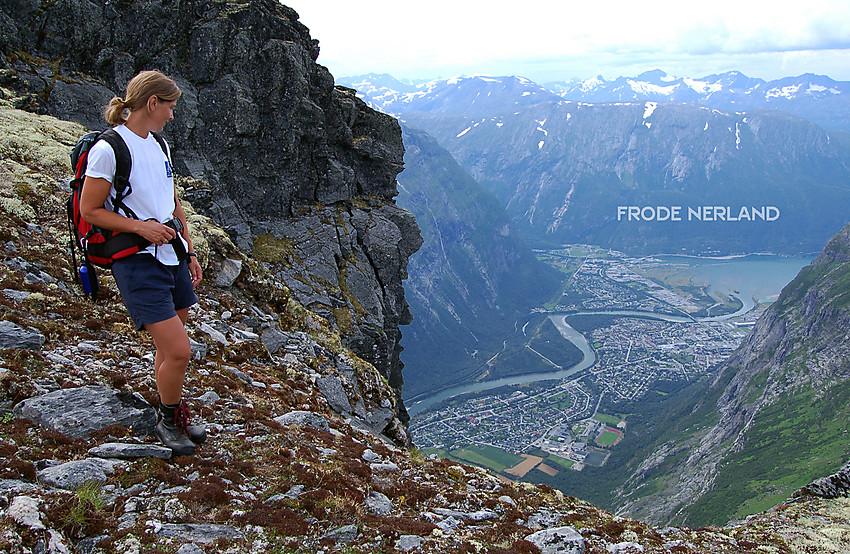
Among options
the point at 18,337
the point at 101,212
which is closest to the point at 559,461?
the point at 18,337

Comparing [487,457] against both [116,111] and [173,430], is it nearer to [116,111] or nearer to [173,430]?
[173,430]

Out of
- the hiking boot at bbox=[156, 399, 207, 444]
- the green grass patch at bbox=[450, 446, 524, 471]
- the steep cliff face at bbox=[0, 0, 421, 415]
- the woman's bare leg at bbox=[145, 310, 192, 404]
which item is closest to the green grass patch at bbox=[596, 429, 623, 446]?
the green grass patch at bbox=[450, 446, 524, 471]

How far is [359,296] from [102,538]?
39.5 meters

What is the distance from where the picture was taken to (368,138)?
5325 cm

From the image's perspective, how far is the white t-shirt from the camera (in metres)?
7.93

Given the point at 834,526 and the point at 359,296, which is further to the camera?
the point at 359,296

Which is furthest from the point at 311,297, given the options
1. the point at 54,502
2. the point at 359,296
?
the point at 54,502

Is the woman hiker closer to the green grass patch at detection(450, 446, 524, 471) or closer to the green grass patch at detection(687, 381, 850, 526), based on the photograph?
the green grass patch at detection(687, 381, 850, 526)

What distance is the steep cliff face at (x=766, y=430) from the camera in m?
110

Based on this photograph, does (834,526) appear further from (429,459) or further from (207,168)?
(207,168)

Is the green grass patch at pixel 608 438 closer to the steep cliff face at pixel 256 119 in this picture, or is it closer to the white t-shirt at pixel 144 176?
the steep cliff face at pixel 256 119

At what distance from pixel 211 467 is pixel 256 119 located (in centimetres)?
4154

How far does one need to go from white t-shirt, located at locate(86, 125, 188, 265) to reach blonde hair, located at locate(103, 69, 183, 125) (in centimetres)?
40

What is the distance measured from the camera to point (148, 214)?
858cm
